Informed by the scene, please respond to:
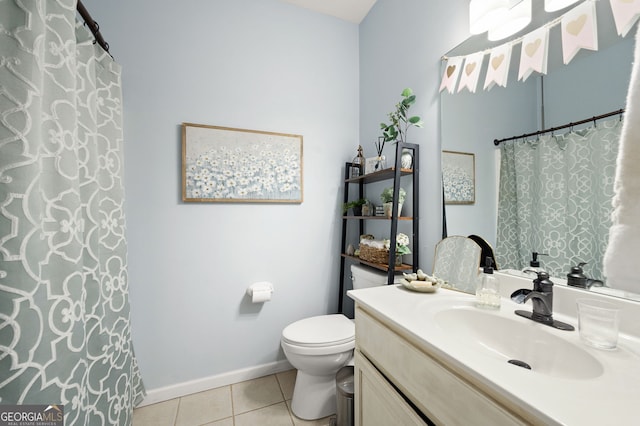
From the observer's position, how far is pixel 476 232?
43.9 inches

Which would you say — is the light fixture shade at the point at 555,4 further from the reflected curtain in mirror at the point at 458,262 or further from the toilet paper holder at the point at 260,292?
the toilet paper holder at the point at 260,292

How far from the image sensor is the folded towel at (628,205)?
0.45 metres

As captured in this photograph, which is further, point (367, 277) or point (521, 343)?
point (367, 277)

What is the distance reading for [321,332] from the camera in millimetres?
1446

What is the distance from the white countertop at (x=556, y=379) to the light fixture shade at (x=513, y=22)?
1.05 m

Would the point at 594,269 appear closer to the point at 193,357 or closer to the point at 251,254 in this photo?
the point at 251,254

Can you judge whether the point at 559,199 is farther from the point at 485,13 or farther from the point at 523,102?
A: the point at 485,13

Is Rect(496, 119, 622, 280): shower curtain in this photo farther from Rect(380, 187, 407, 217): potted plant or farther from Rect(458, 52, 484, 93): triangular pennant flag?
Rect(380, 187, 407, 217): potted plant

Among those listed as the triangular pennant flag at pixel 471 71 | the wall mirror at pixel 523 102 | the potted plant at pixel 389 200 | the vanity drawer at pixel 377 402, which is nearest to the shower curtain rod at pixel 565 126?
the wall mirror at pixel 523 102

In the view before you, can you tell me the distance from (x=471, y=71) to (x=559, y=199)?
27.7 inches

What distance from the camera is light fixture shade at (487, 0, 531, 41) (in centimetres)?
94

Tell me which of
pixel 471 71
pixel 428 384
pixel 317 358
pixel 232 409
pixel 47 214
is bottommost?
pixel 232 409

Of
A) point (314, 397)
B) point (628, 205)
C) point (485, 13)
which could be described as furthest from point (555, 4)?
point (314, 397)

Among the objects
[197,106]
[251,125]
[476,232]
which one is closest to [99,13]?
[197,106]
